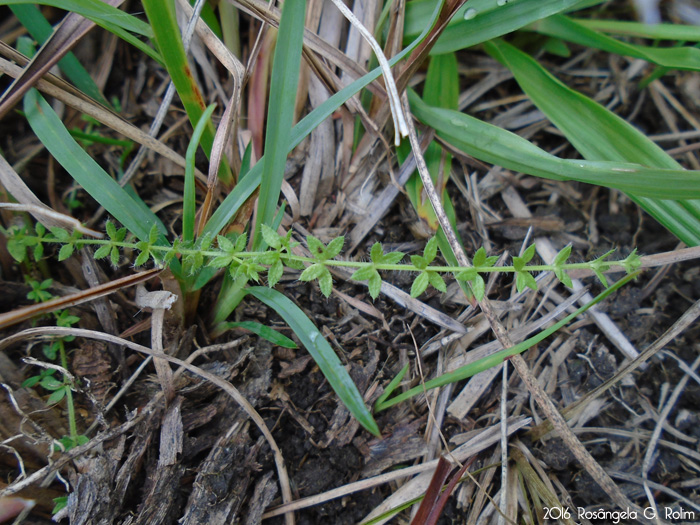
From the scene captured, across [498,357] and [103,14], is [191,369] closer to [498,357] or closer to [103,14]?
[498,357]

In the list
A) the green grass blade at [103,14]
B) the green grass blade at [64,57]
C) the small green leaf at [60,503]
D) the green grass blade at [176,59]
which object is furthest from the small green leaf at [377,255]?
the green grass blade at [64,57]

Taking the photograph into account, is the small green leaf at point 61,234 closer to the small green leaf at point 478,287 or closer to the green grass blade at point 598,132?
the small green leaf at point 478,287

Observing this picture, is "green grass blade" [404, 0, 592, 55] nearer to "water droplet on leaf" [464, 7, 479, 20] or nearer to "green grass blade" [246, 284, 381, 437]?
"water droplet on leaf" [464, 7, 479, 20]

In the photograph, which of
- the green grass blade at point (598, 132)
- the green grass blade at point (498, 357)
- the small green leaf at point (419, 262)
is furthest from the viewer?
the green grass blade at point (598, 132)

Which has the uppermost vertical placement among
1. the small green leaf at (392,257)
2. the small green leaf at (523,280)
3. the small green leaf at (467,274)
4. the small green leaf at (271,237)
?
the small green leaf at (271,237)

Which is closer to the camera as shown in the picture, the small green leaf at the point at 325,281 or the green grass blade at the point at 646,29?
the small green leaf at the point at 325,281

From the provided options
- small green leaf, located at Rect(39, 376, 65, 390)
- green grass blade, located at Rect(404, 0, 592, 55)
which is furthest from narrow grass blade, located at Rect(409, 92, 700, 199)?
small green leaf, located at Rect(39, 376, 65, 390)
